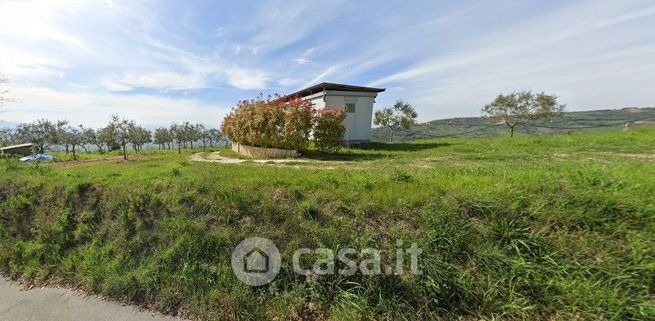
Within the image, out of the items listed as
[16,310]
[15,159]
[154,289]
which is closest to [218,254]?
[154,289]

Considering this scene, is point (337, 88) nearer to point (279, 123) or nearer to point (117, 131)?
point (279, 123)

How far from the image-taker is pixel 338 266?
3164 mm

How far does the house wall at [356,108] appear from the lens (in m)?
16.5

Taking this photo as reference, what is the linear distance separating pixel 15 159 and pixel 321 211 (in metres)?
8.77

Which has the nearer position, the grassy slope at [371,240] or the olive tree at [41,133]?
the grassy slope at [371,240]

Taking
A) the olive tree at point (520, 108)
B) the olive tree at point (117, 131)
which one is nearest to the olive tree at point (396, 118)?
the olive tree at point (520, 108)

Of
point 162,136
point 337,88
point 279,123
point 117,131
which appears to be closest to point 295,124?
point 279,123

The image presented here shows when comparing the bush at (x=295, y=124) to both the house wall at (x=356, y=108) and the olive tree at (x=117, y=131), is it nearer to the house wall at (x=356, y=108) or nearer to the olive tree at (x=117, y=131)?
the house wall at (x=356, y=108)

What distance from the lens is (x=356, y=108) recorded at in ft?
56.3

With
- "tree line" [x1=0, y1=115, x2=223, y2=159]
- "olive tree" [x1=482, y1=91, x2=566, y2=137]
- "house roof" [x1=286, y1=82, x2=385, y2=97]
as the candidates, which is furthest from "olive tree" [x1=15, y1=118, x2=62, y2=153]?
"olive tree" [x1=482, y1=91, x2=566, y2=137]

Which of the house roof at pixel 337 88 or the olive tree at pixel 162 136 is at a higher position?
the house roof at pixel 337 88

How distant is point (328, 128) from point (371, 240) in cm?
795

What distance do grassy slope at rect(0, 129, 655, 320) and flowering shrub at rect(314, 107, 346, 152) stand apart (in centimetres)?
623

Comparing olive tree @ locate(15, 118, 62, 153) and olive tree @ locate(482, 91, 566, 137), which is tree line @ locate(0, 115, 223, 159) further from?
olive tree @ locate(482, 91, 566, 137)
